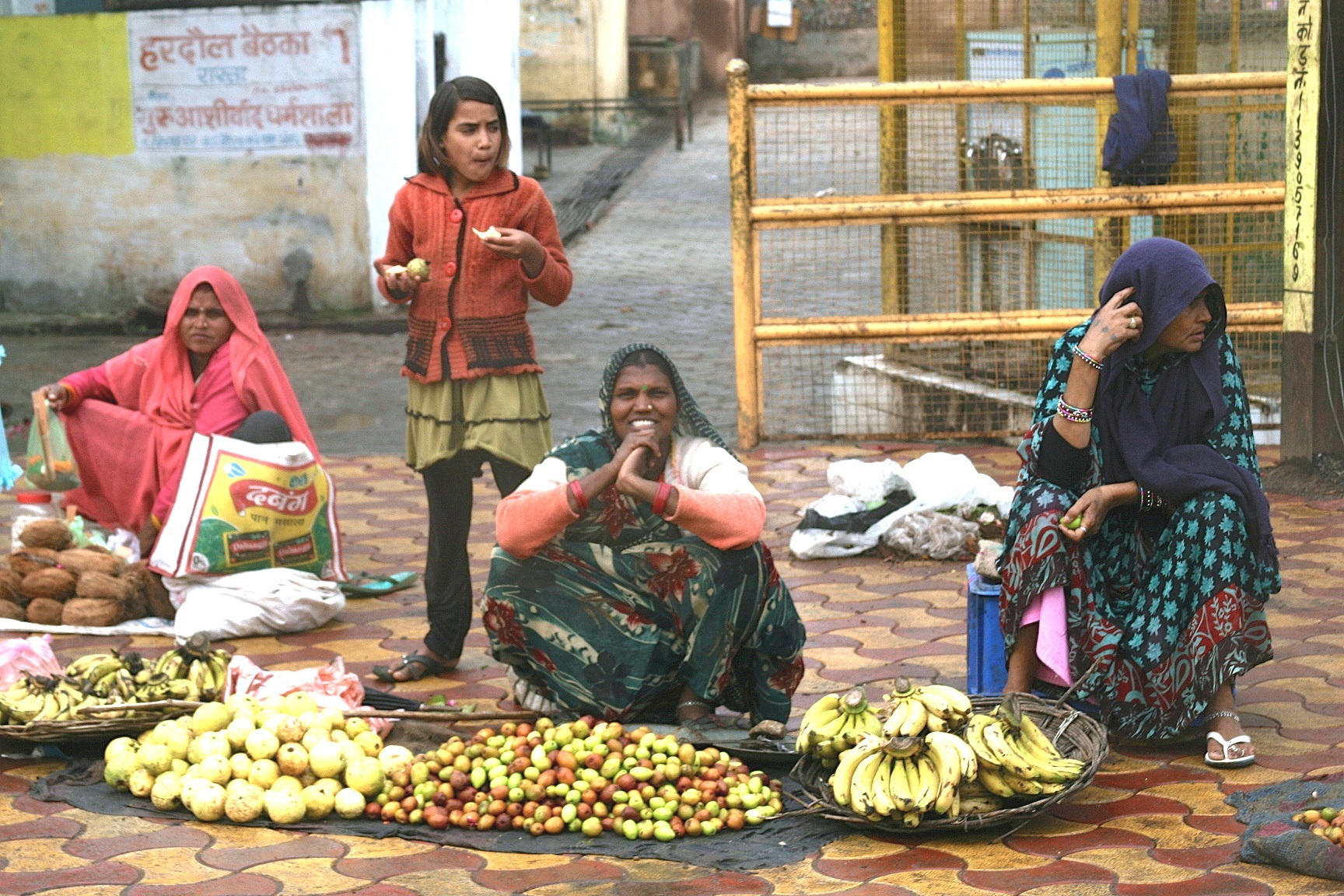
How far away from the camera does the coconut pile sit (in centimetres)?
549

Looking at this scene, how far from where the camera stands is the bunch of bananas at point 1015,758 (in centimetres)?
361

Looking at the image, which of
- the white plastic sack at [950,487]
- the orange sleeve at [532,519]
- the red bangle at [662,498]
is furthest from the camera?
the white plastic sack at [950,487]

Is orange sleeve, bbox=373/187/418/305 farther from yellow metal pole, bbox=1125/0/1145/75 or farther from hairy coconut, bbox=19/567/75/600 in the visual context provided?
yellow metal pole, bbox=1125/0/1145/75

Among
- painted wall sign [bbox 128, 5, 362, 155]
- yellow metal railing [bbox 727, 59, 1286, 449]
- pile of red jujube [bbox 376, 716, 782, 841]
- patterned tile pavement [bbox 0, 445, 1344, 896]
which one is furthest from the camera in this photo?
painted wall sign [bbox 128, 5, 362, 155]

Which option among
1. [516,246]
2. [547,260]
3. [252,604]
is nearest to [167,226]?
[252,604]

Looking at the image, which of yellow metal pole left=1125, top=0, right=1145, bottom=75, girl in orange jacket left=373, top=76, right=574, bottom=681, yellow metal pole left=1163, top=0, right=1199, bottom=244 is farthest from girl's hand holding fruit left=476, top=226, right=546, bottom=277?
yellow metal pole left=1125, top=0, right=1145, bottom=75

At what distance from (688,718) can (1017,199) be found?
4176 millimetres

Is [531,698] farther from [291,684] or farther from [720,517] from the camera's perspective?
[720,517]

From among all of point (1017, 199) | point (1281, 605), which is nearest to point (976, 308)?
point (1017, 199)

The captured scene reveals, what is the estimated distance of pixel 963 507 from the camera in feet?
20.7

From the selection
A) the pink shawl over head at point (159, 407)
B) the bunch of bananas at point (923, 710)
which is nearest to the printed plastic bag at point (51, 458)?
the pink shawl over head at point (159, 407)

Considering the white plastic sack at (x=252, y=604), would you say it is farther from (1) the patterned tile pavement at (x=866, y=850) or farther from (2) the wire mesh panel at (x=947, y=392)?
(2) the wire mesh panel at (x=947, y=392)

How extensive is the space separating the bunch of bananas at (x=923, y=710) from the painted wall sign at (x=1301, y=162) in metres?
3.78

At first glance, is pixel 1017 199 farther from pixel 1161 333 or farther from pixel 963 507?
pixel 1161 333
